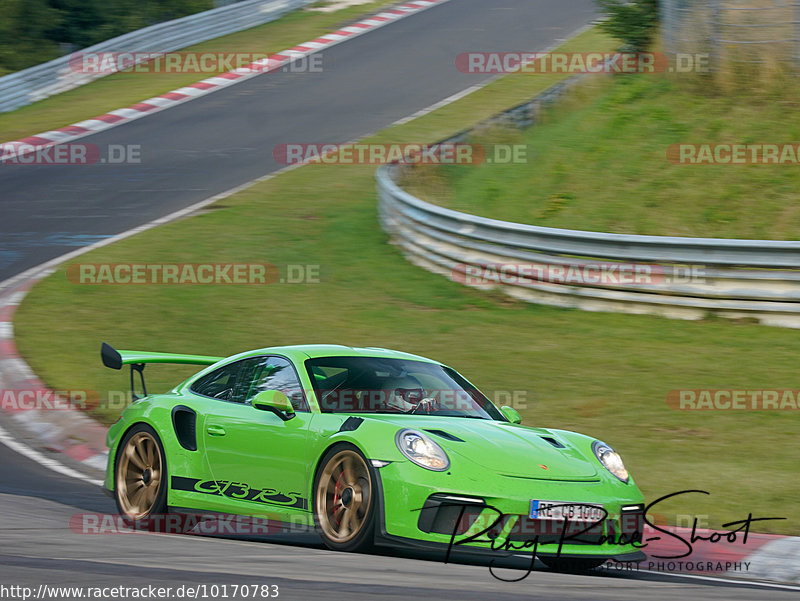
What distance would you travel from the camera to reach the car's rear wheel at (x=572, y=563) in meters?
5.98

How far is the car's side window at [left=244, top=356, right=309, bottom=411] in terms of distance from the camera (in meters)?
6.69

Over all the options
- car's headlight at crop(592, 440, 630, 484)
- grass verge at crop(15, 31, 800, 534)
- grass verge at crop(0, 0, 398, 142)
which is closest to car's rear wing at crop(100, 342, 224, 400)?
car's headlight at crop(592, 440, 630, 484)

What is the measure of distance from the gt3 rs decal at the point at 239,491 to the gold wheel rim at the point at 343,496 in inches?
6.0

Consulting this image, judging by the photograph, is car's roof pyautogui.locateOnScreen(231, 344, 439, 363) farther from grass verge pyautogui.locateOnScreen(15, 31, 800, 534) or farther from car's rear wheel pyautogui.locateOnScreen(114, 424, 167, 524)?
grass verge pyautogui.locateOnScreen(15, 31, 800, 534)

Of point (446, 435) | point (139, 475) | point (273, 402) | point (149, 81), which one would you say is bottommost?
point (139, 475)

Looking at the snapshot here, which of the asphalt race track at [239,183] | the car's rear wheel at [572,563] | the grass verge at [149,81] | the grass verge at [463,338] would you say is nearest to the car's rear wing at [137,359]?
the asphalt race track at [239,183]

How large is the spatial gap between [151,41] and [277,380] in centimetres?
2619

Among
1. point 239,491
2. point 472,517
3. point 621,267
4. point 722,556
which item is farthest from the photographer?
point 621,267

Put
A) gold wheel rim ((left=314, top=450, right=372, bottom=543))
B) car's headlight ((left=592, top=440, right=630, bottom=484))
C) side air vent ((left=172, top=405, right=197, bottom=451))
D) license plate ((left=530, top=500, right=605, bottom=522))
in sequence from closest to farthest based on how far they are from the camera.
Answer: license plate ((left=530, top=500, right=605, bottom=522)) < gold wheel rim ((left=314, top=450, right=372, bottom=543)) < car's headlight ((left=592, top=440, right=630, bottom=484)) < side air vent ((left=172, top=405, right=197, bottom=451))

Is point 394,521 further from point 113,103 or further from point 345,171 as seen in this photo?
point 113,103

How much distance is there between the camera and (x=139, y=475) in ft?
24.1

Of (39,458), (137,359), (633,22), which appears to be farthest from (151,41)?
(137,359)

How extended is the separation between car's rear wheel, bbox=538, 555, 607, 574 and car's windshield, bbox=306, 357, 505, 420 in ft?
3.41

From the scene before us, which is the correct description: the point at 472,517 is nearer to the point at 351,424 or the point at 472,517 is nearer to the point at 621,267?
the point at 351,424
